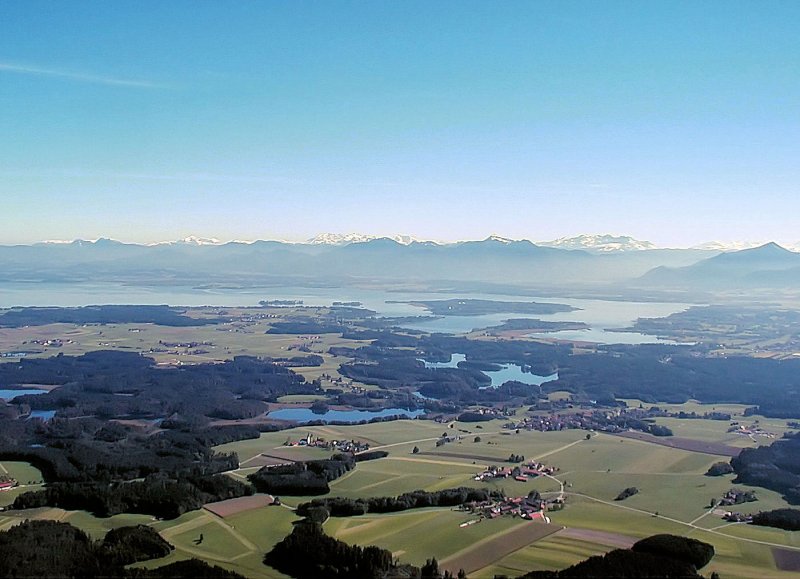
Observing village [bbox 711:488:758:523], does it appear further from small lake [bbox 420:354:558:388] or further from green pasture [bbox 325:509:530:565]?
small lake [bbox 420:354:558:388]

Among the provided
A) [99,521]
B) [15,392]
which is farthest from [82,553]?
[15,392]

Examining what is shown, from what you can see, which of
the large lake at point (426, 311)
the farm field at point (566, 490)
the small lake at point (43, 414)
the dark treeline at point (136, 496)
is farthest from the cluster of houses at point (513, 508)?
the large lake at point (426, 311)

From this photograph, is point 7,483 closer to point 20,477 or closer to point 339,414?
point 20,477

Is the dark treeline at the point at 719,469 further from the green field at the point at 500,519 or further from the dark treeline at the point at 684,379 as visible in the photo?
the dark treeline at the point at 684,379

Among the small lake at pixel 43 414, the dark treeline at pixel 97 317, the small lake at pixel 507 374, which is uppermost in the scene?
→ the dark treeline at pixel 97 317

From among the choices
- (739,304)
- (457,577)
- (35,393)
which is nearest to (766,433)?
(457,577)

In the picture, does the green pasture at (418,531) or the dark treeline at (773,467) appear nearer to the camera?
the green pasture at (418,531)

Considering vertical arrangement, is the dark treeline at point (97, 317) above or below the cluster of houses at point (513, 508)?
above
